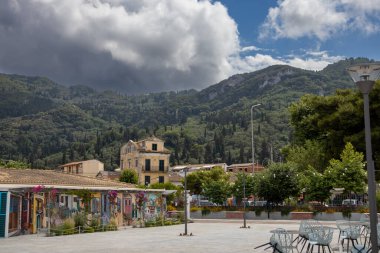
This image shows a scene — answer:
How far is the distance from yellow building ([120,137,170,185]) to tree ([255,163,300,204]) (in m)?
32.7

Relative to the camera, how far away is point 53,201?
2766 cm

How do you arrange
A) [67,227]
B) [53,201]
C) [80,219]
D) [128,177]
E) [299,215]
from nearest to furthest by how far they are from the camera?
[67,227], [53,201], [80,219], [299,215], [128,177]

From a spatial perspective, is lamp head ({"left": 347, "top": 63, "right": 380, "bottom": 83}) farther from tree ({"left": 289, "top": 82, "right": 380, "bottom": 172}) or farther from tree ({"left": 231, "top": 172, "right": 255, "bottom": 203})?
tree ({"left": 231, "top": 172, "right": 255, "bottom": 203})

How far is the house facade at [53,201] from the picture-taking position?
25781 millimetres

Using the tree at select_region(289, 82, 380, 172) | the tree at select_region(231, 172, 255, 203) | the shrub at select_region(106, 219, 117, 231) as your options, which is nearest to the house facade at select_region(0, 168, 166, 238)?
the shrub at select_region(106, 219, 117, 231)

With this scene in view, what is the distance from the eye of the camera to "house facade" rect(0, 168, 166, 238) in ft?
84.6

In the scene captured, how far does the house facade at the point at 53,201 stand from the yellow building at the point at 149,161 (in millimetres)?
37216

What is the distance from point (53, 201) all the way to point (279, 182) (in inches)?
809

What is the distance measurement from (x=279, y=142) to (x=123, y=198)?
5521 inches

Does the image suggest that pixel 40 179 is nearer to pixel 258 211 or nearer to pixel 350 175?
pixel 258 211

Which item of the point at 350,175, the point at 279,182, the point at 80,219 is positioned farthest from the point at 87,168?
the point at 80,219

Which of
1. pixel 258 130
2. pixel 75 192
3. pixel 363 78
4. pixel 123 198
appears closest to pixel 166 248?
pixel 363 78

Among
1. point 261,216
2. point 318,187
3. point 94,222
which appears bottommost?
point 261,216

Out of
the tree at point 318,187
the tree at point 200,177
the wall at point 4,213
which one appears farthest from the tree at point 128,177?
the wall at point 4,213
